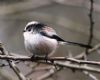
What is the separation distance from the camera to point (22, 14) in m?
4.27

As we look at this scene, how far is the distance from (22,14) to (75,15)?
5.50ft

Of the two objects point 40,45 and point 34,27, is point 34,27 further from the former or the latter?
point 40,45

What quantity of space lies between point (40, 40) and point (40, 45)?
40 mm

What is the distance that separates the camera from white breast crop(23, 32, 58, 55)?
8.20 ft

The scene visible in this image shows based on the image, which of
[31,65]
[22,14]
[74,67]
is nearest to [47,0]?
[22,14]

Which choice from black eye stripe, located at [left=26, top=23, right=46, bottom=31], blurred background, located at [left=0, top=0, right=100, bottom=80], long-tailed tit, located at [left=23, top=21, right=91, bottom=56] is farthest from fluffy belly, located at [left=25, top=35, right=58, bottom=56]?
blurred background, located at [left=0, top=0, right=100, bottom=80]

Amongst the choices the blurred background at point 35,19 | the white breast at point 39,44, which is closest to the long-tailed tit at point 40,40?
the white breast at point 39,44

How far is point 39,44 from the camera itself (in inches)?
98.6

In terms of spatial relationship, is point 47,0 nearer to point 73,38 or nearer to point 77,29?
point 77,29

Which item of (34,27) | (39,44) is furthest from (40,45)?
(34,27)

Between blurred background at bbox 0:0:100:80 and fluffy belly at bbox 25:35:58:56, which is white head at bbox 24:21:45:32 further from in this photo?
blurred background at bbox 0:0:100:80

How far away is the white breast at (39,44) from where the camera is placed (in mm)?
2500

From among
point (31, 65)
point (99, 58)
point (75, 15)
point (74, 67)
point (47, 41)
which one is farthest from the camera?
point (75, 15)

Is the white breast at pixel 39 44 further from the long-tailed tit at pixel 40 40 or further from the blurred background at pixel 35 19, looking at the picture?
the blurred background at pixel 35 19
